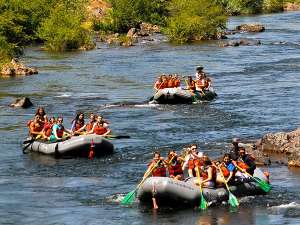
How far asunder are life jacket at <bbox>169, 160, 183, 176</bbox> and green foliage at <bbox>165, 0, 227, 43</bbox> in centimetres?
5208

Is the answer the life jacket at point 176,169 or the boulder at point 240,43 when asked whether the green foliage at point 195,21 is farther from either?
the life jacket at point 176,169

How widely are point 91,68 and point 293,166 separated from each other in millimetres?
30897

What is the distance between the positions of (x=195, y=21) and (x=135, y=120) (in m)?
40.6

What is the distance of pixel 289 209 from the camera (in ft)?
64.6

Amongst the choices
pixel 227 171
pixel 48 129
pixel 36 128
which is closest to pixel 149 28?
pixel 36 128

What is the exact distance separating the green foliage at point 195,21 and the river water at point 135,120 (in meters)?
5.07

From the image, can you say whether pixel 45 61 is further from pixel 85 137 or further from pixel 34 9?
pixel 85 137

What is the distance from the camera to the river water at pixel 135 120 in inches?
789

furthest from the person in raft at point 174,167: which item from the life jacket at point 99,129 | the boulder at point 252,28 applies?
the boulder at point 252,28

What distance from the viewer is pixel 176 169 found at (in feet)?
68.7

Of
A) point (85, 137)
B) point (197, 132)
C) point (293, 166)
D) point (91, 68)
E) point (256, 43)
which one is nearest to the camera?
point (293, 166)

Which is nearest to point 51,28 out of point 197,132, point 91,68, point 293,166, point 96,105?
point 91,68

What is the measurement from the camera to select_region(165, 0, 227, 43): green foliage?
239 feet

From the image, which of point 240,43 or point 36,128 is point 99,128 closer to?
point 36,128
